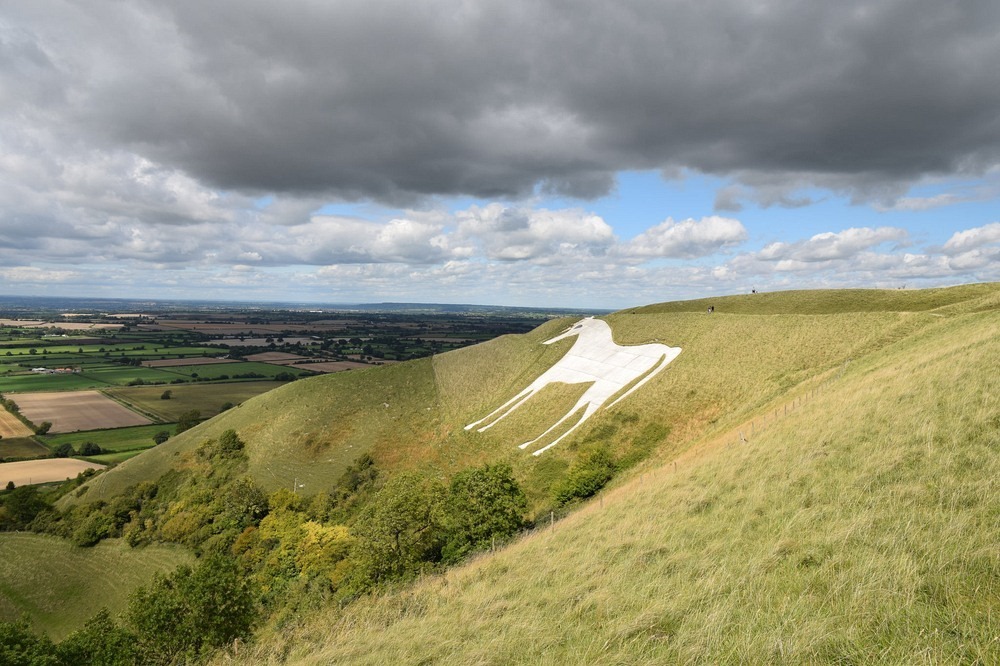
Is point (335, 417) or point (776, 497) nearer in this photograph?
point (776, 497)

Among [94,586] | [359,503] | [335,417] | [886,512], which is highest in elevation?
[886,512]

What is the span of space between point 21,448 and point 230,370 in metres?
84.7

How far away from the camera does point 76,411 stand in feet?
397

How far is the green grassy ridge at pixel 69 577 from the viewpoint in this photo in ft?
149

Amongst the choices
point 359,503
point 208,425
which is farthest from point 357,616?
point 208,425

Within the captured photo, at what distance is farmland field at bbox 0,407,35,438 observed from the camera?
10250 cm

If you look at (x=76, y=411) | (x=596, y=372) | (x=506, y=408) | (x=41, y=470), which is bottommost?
(x=41, y=470)

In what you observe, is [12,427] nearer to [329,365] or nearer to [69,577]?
[69,577]

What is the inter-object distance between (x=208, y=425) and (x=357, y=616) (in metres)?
77.6

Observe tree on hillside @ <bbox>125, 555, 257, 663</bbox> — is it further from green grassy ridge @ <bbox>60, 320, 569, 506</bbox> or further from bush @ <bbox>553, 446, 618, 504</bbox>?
green grassy ridge @ <bbox>60, 320, 569, 506</bbox>

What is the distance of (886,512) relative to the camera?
967 cm

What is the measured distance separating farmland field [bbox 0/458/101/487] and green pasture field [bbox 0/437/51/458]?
551 cm

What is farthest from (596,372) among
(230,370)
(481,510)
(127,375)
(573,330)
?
(127,375)

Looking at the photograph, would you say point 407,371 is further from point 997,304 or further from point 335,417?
point 997,304
